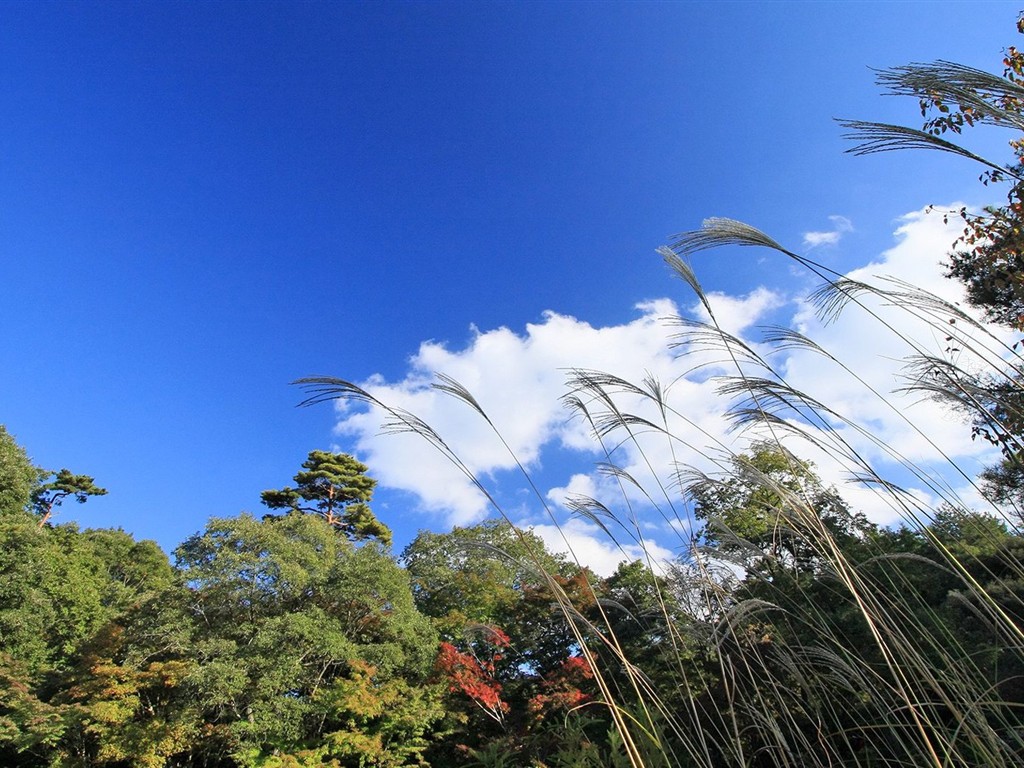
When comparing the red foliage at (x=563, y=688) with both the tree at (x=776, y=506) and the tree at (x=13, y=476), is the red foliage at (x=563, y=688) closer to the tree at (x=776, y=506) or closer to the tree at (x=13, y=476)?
the tree at (x=776, y=506)

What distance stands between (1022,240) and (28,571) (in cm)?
1748

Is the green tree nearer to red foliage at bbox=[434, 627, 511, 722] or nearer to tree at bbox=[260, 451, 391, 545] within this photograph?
red foliage at bbox=[434, 627, 511, 722]

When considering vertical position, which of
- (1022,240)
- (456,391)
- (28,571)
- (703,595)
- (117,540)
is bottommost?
(703,595)

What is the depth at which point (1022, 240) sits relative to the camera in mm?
2992

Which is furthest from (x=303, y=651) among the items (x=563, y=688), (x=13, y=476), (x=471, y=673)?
(x=13, y=476)

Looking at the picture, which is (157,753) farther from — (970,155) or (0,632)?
(970,155)

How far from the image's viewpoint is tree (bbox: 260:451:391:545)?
71.6 ft

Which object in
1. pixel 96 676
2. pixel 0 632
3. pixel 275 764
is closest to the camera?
pixel 275 764

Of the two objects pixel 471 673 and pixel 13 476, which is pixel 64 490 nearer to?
pixel 13 476

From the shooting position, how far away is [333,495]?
2234cm

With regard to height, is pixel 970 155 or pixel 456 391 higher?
pixel 456 391

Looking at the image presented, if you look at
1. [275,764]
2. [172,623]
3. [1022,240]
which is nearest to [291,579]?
[172,623]

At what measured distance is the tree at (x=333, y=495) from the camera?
859 inches

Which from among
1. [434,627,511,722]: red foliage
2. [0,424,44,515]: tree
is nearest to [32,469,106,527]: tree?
[0,424,44,515]: tree
